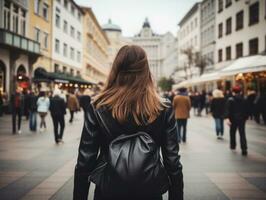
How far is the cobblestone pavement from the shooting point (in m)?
4.92

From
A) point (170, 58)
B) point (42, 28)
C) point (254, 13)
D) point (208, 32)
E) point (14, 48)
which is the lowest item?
point (14, 48)

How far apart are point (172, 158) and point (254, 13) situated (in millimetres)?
31038

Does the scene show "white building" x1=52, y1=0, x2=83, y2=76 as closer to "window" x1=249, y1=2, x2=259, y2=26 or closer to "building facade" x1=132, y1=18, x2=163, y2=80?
"window" x1=249, y1=2, x2=259, y2=26

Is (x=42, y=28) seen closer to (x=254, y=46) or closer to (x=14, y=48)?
(x=14, y=48)

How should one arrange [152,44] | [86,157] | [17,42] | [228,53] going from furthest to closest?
[152,44] → [228,53] → [17,42] → [86,157]

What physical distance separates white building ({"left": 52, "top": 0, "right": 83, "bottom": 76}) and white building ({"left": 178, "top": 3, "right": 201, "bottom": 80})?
50.0 ft

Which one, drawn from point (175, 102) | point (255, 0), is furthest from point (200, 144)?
point (255, 0)

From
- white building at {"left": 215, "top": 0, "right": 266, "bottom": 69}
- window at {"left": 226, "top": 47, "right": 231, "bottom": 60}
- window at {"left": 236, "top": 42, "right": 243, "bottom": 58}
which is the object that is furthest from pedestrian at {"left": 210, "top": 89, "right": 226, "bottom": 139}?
window at {"left": 226, "top": 47, "right": 231, "bottom": 60}

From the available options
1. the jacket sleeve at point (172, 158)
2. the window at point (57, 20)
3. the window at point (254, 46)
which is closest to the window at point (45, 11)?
the window at point (57, 20)

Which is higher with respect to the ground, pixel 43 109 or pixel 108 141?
pixel 108 141

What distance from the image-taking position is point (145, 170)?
72.5 inches

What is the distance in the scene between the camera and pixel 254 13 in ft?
97.5

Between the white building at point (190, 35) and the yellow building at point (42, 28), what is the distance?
19461mm

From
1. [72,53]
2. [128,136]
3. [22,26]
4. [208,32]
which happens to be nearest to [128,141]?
[128,136]
